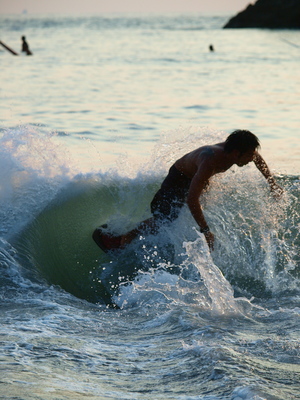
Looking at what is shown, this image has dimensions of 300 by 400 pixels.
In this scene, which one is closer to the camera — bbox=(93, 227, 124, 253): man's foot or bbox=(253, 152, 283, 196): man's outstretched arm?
bbox=(253, 152, 283, 196): man's outstretched arm


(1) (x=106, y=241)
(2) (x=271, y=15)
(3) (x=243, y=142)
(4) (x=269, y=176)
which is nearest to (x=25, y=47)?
(1) (x=106, y=241)

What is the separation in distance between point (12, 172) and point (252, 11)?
6721cm

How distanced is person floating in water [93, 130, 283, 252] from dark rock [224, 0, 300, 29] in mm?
59262

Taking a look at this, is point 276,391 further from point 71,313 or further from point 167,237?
point 167,237

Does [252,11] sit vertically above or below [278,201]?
above

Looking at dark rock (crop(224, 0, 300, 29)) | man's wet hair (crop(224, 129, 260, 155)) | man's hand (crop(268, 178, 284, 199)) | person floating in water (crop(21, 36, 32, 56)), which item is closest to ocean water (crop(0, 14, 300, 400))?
man's hand (crop(268, 178, 284, 199))

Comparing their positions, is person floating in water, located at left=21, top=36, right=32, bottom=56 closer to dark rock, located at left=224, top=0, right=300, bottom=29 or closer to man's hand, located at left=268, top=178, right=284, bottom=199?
man's hand, located at left=268, top=178, right=284, bottom=199

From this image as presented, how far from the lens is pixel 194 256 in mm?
5238

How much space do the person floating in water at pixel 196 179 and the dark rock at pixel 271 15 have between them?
59262 mm

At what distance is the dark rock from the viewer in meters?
61.8

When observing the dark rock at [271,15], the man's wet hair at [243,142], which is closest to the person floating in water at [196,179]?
the man's wet hair at [243,142]

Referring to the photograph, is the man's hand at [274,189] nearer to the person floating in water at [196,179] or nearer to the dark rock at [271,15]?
the person floating in water at [196,179]

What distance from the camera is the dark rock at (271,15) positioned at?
61.8 metres

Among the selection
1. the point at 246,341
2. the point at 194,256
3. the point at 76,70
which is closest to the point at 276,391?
the point at 246,341
